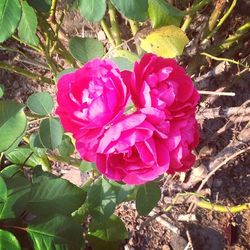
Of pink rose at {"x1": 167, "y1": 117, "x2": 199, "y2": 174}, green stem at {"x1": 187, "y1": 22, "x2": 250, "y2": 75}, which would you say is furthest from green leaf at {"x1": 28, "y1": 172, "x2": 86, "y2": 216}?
green stem at {"x1": 187, "y1": 22, "x2": 250, "y2": 75}

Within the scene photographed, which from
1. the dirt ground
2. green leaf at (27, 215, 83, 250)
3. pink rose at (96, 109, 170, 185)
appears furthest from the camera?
the dirt ground

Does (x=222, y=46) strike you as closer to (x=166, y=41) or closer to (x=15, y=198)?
(x=166, y=41)

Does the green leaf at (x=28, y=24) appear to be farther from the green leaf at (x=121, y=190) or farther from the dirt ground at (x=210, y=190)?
the dirt ground at (x=210, y=190)

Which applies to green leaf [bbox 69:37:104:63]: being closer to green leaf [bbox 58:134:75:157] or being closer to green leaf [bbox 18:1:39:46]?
green leaf [bbox 18:1:39:46]

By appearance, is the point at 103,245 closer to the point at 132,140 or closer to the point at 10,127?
the point at 10,127

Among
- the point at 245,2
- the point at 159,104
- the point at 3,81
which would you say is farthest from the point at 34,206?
the point at 245,2

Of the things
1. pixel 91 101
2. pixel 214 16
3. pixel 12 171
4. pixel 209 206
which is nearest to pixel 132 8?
pixel 91 101


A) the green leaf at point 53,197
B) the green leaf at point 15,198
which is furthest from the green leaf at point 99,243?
the green leaf at point 15,198
